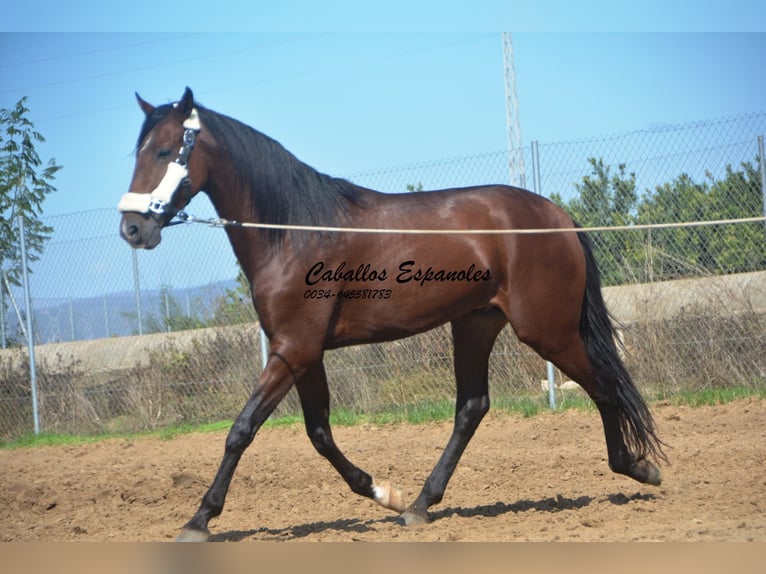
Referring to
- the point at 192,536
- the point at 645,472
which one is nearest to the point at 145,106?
the point at 192,536

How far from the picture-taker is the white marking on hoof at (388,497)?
5074mm

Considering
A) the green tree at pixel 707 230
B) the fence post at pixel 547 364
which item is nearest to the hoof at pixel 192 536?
the fence post at pixel 547 364

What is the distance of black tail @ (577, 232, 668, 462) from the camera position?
205 inches

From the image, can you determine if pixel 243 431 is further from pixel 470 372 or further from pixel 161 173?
pixel 470 372

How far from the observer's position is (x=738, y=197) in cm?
848

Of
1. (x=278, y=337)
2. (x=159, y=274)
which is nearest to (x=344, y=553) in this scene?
(x=278, y=337)

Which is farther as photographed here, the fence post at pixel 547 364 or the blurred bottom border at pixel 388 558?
the fence post at pixel 547 364

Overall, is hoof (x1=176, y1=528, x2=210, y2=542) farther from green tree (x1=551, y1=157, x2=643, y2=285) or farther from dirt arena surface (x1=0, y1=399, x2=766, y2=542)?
green tree (x1=551, y1=157, x2=643, y2=285)

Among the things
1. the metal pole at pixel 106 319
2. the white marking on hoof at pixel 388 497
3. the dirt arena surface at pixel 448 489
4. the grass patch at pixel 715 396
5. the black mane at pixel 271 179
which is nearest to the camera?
the dirt arena surface at pixel 448 489

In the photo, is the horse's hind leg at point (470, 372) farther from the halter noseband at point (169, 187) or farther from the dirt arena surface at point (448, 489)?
the halter noseband at point (169, 187)

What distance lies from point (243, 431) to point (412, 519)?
1125 millimetres

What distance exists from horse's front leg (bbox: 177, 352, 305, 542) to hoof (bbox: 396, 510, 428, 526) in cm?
103

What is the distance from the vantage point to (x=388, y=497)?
509 cm

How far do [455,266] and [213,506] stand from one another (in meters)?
1.84
